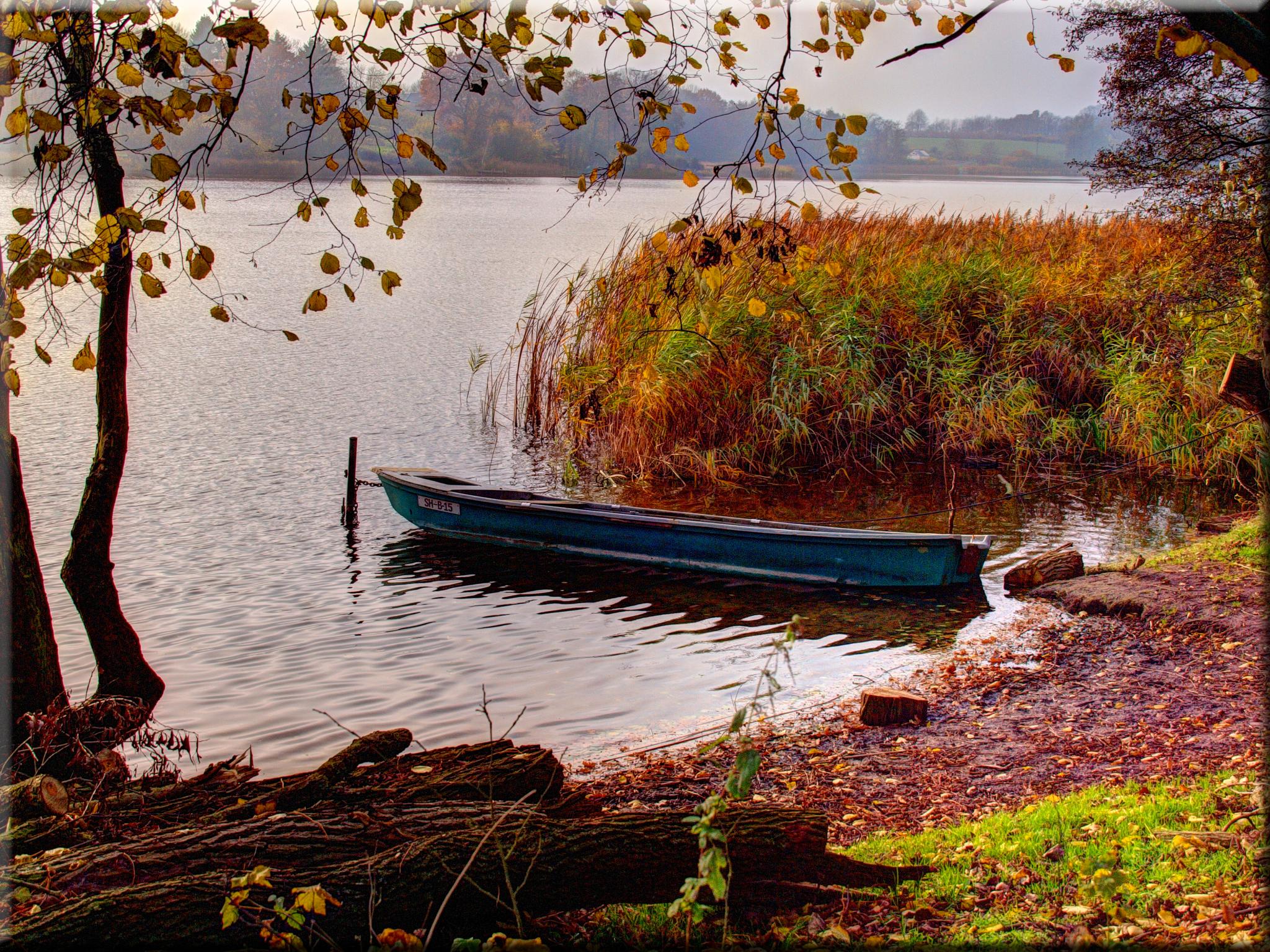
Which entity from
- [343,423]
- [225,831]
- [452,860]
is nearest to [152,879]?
[225,831]

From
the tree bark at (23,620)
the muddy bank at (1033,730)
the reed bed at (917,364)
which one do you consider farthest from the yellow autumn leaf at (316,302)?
the reed bed at (917,364)

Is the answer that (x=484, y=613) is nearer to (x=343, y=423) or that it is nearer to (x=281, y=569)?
(x=281, y=569)

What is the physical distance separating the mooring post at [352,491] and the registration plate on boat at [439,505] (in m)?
1.04

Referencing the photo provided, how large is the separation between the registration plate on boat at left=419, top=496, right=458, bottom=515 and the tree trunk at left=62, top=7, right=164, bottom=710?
5444 mm

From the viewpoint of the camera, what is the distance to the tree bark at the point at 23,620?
208 inches

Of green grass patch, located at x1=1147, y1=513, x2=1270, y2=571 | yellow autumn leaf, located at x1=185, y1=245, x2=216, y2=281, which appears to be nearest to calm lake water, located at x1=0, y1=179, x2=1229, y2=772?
green grass patch, located at x1=1147, y1=513, x2=1270, y2=571

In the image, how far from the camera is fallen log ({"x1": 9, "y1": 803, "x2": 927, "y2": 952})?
3.24 m

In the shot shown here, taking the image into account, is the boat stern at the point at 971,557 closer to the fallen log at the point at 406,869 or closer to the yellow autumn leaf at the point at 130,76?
the fallen log at the point at 406,869

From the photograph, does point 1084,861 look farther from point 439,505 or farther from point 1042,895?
point 439,505

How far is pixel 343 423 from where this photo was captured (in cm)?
1789

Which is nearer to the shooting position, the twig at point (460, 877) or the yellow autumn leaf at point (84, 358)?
the twig at point (460, 877)

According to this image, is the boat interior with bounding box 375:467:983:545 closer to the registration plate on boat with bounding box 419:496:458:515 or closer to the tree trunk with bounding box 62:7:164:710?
the registration plate on boat with bounding box 419:496:458:515

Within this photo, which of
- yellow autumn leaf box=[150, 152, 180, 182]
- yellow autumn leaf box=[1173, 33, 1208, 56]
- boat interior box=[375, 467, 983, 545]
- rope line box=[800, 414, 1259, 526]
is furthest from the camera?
rope line box=[800, 414, 1259, 526]

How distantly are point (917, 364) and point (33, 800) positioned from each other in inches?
483
